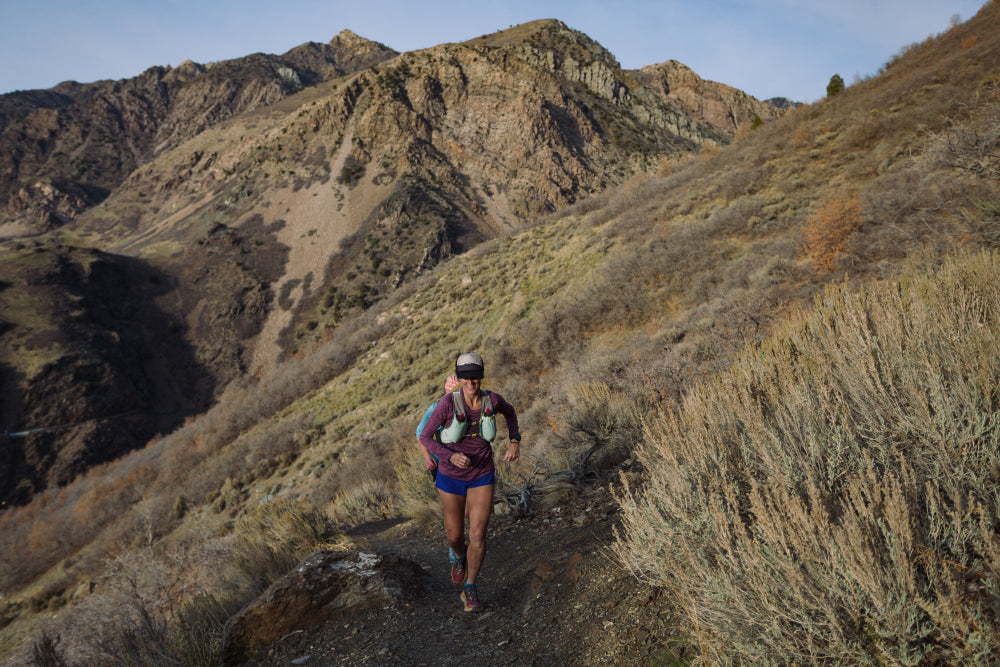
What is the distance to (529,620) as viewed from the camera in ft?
10.6

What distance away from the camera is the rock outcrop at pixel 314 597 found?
3.64 meters

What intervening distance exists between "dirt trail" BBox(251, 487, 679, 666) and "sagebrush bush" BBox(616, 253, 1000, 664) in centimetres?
50

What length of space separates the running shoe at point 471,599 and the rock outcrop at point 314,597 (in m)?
0.53

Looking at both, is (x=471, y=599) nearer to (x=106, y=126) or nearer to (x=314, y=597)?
(x=314, y=597)

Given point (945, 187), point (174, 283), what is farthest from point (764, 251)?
point (174, 283)

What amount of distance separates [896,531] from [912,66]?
21.7 metres

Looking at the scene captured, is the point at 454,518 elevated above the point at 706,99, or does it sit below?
below

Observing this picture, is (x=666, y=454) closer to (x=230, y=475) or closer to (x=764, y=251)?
(x=764, y=251)

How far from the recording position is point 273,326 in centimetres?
4150

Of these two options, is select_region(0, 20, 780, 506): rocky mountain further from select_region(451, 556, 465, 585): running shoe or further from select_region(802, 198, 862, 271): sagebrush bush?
select_region(451, 556, 465, 585): running shoe

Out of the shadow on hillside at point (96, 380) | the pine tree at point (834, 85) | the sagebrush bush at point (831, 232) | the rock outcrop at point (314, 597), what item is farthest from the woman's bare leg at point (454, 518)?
the shadow on hillside at point (96, 380)

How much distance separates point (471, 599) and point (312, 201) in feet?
172

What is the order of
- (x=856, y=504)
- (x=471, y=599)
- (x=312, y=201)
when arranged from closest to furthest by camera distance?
(x=856, y=504) < (x=471, y=599) < (x=312, y=201)

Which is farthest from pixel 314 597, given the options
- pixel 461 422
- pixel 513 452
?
pixel 513 452
